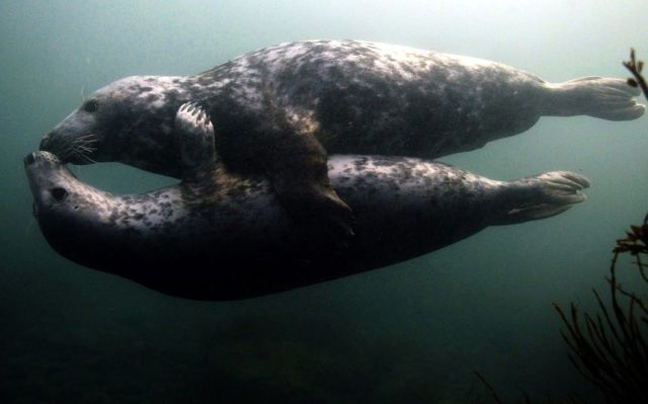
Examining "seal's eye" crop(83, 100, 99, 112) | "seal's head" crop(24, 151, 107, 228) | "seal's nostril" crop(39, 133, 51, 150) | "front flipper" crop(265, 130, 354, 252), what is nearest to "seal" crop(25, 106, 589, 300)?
"seal's head" crop(24, 151, 107, 228)

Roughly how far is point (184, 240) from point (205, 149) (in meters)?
0.78

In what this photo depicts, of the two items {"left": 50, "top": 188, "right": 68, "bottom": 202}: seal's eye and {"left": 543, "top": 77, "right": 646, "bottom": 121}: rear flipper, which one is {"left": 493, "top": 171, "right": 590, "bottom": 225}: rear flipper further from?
{"left": 50, "top": 188, "right": 68, "bottom": 202}: seal's eye

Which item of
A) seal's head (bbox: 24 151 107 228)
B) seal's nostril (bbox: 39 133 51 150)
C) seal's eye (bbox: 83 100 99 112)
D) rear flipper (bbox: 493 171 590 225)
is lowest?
rear flipper (bbox: 493 171 590 225)

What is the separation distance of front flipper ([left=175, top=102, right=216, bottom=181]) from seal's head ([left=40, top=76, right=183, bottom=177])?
18.5 inches

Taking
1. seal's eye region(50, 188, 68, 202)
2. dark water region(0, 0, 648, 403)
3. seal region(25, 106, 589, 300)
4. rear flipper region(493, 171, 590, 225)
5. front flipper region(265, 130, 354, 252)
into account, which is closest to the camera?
front flipper region(265, 130, 354, 252)

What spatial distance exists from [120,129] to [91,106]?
382 millimetres

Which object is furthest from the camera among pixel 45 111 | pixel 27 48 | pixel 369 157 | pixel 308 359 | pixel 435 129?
pixel 45 111

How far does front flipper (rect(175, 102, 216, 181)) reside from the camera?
149 inches

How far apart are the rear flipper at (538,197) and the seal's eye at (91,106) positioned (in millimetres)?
3974

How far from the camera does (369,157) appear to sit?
413cm

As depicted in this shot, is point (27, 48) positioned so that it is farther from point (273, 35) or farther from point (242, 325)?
point (242, 325)

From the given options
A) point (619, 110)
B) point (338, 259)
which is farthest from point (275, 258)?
point (619, 110)

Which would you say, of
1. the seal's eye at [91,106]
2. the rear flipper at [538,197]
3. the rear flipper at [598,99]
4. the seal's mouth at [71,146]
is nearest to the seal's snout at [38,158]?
the seal's mouth at [71,146]

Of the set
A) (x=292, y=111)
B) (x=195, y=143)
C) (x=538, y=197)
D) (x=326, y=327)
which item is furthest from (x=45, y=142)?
(x=326, y=327)
